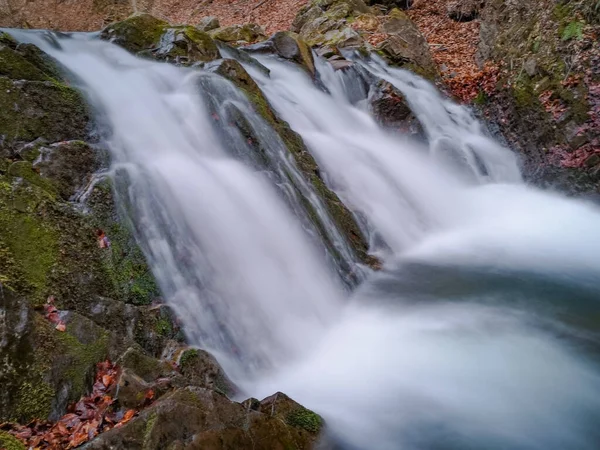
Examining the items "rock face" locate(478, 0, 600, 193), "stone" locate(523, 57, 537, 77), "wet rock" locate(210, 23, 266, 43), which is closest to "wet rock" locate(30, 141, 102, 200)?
"rock face" locate(478, 0, 600, 193)

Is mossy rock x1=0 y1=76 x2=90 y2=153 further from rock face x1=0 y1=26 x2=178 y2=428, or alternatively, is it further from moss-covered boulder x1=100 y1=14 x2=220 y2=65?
moss-covered boulder x1=100 y1=14 x2=220 y2=65

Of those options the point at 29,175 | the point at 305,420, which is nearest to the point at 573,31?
the point at 305,420

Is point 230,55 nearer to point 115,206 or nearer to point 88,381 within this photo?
point 115,206

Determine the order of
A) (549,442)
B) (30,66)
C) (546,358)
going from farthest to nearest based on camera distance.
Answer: (30,66) < (546,358) < (549,442)

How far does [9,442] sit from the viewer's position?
94.3 inches

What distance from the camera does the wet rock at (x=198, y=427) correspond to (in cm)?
238

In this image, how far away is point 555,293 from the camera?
5.47 m

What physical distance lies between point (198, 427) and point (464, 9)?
1391 centimetres

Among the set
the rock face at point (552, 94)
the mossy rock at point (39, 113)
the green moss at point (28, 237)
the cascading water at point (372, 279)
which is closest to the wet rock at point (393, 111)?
the cascading water at point (372, 279)

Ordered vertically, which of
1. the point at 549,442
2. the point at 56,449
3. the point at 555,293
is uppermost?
the point at 555,293

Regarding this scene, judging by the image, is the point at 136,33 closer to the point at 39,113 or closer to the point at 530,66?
the point at 39,113

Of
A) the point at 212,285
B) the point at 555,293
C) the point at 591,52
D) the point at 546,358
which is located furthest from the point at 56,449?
the point at 591,52

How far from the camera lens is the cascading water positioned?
147 inches

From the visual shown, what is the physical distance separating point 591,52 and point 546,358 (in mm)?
6660
